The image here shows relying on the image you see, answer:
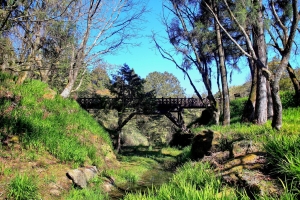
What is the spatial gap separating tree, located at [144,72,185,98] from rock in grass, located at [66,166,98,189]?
6059cm

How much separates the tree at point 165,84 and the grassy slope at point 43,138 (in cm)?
5845

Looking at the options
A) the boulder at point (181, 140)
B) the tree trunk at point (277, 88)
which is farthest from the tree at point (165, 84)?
the tree trunk at point (277, 88)

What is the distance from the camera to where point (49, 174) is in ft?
18.8

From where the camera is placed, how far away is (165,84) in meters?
69.3

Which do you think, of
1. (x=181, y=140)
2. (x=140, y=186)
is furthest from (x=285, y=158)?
(x=181, y=140)

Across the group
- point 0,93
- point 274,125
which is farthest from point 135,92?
point 274,125

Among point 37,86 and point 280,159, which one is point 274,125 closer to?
point 280,159

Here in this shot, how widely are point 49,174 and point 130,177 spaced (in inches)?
124

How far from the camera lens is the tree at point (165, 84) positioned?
68062mm

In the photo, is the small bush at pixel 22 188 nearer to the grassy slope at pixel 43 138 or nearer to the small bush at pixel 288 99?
the grassy slope at pixel 43 138

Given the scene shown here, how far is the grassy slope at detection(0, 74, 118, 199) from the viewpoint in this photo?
18.2 ft

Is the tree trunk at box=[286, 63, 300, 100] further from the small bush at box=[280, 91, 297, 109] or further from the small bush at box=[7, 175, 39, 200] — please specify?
the small bush at box=[7, 175, 39, 200]

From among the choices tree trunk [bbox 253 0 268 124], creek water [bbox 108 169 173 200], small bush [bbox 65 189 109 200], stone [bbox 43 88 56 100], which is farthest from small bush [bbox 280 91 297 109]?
small bush [bbox 65 189 109 200]

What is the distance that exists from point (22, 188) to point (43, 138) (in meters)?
2.22
